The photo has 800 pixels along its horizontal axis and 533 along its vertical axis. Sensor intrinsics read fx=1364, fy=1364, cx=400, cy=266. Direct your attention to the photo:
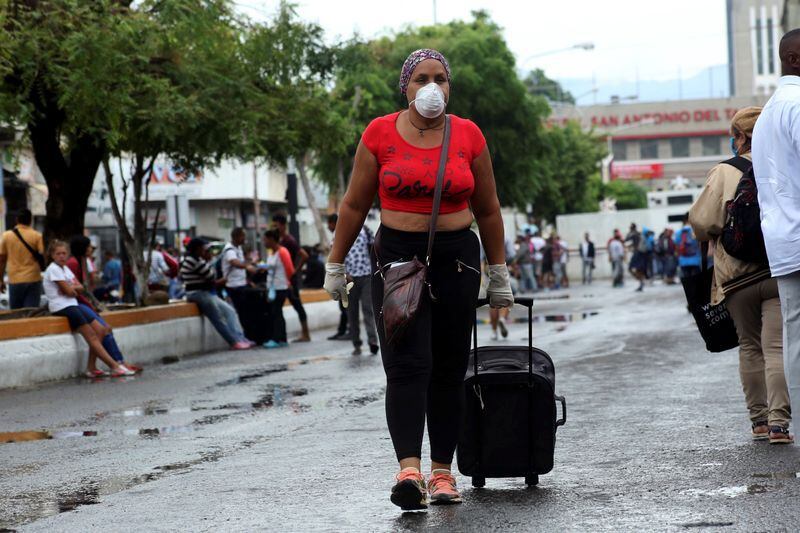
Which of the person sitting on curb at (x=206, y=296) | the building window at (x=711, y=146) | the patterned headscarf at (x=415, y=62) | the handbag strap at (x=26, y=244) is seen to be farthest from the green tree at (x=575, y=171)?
the patterned headscarf at (x=415, y=62)

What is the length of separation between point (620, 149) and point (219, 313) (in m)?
114

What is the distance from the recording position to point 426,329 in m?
5.48

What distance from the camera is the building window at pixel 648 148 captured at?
12838 centimetres

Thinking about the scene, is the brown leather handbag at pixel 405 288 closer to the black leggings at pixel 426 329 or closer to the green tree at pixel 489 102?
the black leggings at pixel 426 329

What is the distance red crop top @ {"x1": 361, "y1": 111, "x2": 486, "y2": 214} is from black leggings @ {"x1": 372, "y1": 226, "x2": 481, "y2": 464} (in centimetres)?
12

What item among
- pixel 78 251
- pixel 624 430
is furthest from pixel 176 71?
pixel 624 430

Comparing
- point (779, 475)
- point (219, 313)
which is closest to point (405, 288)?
point (779, 475)

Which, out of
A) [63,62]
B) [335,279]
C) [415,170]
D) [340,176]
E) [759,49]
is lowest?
[335,279]

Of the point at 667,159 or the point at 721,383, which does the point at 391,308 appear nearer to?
the point at 721,383

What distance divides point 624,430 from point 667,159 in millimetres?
122296

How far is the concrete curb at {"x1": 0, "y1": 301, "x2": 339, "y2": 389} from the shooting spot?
13742 millimetres

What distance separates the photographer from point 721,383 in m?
10.7

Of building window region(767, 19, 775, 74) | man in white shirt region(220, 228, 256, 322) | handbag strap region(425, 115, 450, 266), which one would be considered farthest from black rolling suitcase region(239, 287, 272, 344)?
building window region(767, 19, 775, 74)

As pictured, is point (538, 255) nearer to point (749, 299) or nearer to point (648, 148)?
point (749, 299)
